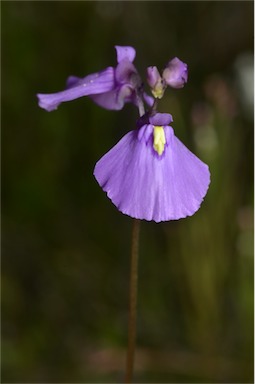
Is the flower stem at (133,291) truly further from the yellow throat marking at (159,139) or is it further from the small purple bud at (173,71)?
the small purple bud at (173,71)

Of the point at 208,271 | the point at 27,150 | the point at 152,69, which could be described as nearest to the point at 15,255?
the point at 27,150

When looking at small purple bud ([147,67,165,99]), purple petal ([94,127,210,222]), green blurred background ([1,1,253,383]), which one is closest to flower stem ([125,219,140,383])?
purple petal ([94,127,210,222])

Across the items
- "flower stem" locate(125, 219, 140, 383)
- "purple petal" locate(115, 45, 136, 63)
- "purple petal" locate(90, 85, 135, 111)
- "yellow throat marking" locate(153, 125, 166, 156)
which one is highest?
"purple petal" locate(115, 45, 136, 63)

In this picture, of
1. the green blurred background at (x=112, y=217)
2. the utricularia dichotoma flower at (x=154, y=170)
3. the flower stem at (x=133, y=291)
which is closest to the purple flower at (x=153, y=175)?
the utricularia dichotoma flower at (x=154, y=170)

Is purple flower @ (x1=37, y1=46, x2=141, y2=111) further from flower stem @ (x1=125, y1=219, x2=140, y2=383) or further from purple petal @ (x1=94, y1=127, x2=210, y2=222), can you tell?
flower stem @ (x1=125, y1=219, x2=140, y2=383)

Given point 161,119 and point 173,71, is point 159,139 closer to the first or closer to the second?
point 161,119

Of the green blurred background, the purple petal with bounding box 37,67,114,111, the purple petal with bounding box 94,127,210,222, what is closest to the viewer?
the purple petal with bounding box 94,127,210,222

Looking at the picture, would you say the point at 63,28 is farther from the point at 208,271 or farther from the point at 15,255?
the point at 208,271
